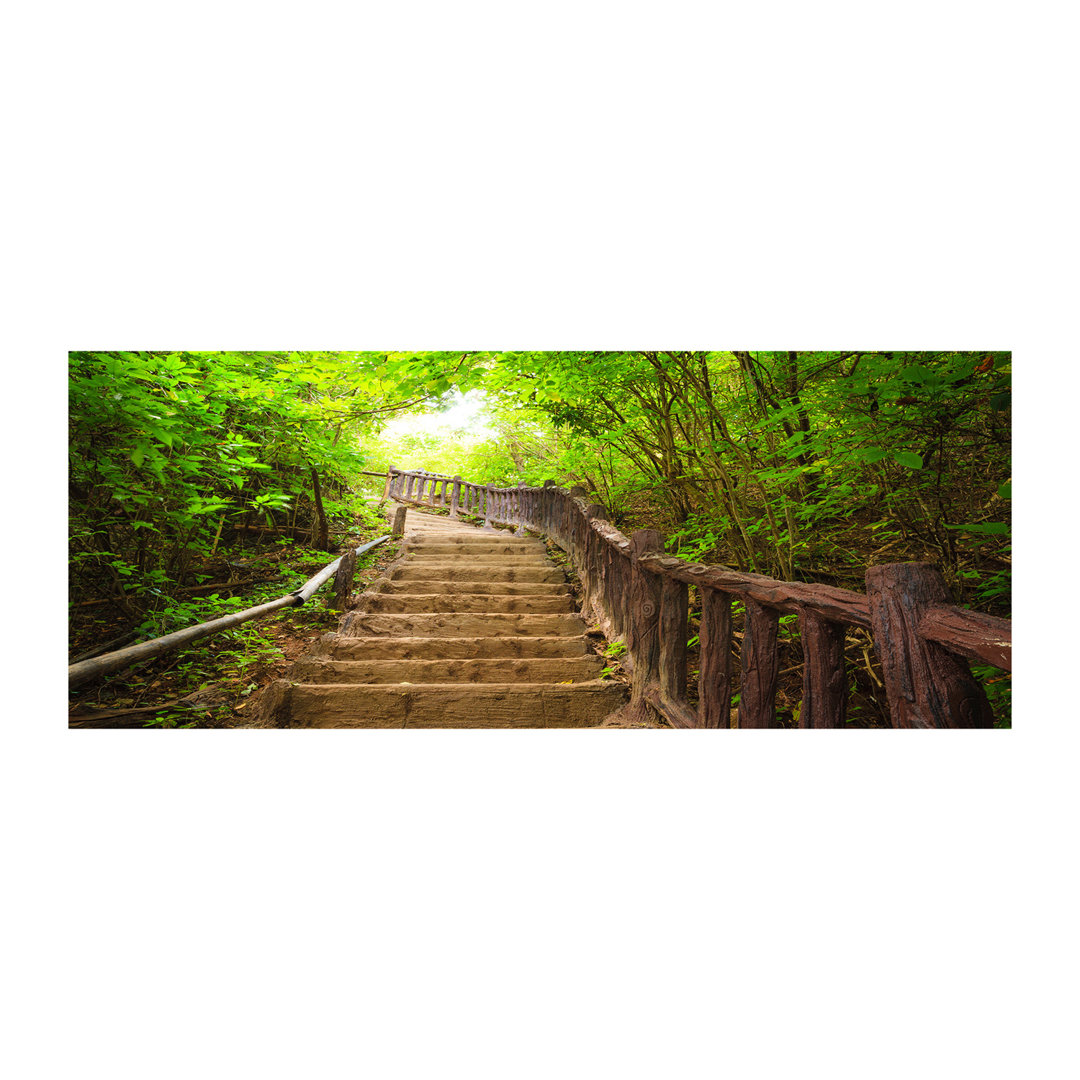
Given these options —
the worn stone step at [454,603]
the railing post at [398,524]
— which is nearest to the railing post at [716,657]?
the worn stone step at [454,603]

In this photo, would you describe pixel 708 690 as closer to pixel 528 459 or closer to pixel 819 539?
pixel 819 539

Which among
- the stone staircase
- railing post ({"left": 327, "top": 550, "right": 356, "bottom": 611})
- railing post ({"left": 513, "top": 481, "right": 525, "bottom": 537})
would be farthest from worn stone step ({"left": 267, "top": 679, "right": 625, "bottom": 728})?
railing post ({"left": 513, "top": 481, "right": 525, "bottom": 537})

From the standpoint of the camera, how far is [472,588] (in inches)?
150

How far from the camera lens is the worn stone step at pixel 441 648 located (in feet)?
9.00

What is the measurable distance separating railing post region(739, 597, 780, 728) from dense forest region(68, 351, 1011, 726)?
24.6 inches

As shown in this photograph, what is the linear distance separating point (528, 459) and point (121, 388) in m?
3.72

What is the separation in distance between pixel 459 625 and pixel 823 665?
6.94 feet

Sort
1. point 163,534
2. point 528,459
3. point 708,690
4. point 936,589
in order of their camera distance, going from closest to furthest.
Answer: point 936,589 < point 708,690 < point 163,534 < point 528,459

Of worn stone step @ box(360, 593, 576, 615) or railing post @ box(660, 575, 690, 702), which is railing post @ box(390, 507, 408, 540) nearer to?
worn stone step @ box(360, 593, 576, 615)

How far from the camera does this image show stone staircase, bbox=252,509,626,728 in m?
2.28

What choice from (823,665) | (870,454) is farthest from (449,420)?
(823,665)

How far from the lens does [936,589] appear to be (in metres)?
1.12

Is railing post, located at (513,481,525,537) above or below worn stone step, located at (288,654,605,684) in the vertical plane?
above
